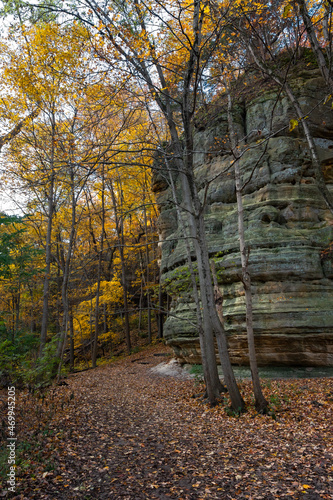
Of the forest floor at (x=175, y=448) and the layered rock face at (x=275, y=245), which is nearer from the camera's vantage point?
the forest floor at (x=175, y=448)

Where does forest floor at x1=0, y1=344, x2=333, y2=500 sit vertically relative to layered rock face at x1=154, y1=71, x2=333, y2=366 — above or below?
A: below

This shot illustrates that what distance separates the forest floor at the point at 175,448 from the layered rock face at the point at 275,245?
182cm

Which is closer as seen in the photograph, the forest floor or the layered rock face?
the forest floor

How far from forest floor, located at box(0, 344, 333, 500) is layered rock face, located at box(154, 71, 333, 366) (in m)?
1.82

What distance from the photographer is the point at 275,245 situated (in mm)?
11156

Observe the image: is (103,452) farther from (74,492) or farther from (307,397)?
(307,397)

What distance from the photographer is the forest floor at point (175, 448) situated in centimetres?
382

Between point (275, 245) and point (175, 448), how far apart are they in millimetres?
8031

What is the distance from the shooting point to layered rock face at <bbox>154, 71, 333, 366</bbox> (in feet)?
32.6

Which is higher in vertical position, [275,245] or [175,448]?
[275,245]

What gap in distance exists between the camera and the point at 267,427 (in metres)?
5.93

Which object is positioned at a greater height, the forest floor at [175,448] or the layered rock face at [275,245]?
the layered rock face at [275,245]

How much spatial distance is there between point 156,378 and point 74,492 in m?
9.64

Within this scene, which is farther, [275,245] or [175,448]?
[275,245]
